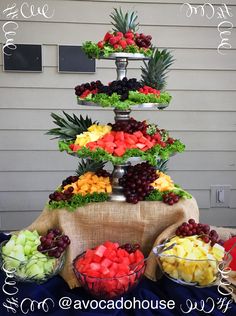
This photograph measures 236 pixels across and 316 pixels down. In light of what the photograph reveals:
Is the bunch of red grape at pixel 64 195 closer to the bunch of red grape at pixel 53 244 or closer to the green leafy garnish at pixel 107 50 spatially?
the bunch of red grape at pixel 53 244

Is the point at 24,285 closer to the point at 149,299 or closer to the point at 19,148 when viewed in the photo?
the point at 149,299

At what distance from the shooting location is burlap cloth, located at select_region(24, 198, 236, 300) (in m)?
1.48

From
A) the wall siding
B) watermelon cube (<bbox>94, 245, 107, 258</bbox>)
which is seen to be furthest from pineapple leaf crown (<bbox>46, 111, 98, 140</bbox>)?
the wall siding

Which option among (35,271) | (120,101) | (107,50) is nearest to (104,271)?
(35,271)

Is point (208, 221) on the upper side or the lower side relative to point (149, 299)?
lower

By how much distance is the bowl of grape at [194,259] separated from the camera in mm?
1243

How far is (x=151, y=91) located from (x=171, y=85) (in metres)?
1.23

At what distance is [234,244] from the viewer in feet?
4.54

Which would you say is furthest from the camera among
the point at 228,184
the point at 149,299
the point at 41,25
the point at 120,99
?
the point at 228,184

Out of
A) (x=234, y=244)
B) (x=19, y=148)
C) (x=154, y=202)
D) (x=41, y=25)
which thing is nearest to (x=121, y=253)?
(x=154, y=202)

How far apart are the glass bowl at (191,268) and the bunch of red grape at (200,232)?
7 cm

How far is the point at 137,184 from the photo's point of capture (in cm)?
150

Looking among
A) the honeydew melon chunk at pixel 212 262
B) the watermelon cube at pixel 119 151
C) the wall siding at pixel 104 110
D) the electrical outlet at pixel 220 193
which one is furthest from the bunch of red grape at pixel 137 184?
the electrical outlet at pixel 220 193

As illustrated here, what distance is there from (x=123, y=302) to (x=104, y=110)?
1.57 meters
